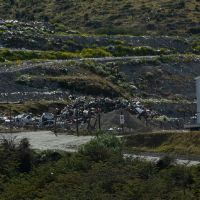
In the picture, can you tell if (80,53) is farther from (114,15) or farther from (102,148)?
(102,148)

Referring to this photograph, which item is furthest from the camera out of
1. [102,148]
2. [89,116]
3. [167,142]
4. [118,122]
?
[89,116]

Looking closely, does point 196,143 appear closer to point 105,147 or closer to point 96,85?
point 105,147

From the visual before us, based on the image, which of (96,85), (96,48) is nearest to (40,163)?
(96,85)

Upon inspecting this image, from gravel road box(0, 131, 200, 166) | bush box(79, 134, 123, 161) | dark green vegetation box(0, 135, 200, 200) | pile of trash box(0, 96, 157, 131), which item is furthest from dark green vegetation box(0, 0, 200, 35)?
dark green vegetation box(0, 135, 200, 200)

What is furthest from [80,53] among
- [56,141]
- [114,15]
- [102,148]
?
[102,148]

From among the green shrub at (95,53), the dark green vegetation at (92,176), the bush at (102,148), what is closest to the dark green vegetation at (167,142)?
the bush at (102,148)

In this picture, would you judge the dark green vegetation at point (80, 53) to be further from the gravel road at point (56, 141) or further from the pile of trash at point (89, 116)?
the gravel road at point (56, 141)
